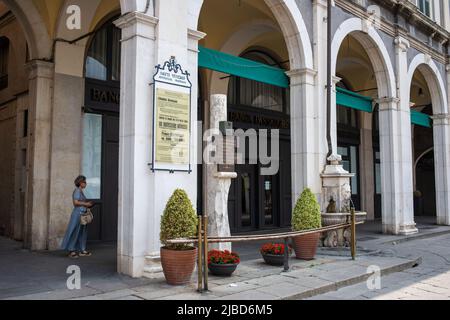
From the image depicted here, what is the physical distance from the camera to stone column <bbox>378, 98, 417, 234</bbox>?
1380cm

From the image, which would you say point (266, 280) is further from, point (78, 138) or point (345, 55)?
point (345, 55)

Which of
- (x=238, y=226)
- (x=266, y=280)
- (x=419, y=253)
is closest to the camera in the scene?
(x=266, y=280)

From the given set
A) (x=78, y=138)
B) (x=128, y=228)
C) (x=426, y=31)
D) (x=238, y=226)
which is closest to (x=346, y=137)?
(x=426, y=31)

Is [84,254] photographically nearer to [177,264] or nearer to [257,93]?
[177,264]

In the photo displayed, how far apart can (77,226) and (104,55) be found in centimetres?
485

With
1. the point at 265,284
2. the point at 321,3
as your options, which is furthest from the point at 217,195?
the point at 321,3

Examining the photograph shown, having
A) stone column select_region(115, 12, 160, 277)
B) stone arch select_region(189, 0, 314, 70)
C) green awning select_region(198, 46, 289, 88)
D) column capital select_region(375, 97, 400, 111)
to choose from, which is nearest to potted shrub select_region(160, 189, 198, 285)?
stone column select_region(115, 12, 160, 277)

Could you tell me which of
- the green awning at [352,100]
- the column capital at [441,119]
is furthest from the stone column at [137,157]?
the column capital at [441,119]

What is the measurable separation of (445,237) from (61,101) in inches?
490

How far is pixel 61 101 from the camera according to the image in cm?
1004

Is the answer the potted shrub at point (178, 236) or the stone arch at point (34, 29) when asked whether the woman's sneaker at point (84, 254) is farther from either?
the stone arch at point (34, 29)

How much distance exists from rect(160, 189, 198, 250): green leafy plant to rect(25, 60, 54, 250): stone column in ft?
15.1

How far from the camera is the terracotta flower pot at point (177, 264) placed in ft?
20.4

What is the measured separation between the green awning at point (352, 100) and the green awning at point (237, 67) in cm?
218
